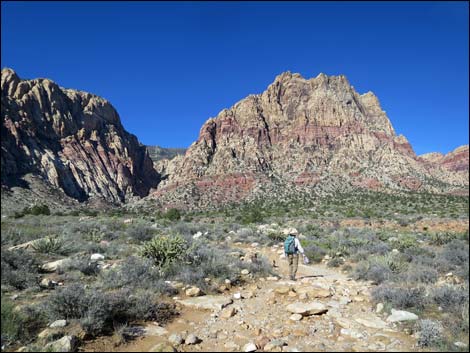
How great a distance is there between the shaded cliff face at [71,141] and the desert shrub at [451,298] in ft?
289

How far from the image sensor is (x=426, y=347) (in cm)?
544

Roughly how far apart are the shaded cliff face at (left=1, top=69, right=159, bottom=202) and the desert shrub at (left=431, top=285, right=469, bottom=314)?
8798cm

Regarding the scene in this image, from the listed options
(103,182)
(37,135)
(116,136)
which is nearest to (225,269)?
(37,135)

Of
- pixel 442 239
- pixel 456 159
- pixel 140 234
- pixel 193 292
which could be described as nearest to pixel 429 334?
pixel 193 292

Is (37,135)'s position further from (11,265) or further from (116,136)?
(11,265)

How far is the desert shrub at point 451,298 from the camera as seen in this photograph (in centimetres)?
668

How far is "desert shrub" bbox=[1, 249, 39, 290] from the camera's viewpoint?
7.48 m

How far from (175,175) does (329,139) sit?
52.0 m

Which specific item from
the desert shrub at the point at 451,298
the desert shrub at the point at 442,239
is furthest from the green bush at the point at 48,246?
the desert shrub at the point at 442,239

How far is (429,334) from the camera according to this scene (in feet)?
18.2

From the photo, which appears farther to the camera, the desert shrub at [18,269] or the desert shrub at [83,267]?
the desert shrub at [83,267]

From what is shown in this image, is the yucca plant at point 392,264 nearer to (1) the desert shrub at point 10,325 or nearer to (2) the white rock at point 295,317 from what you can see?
(2) the white rock at point 295,317

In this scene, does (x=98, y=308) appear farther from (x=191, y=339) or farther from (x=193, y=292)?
(x=193, y=292)

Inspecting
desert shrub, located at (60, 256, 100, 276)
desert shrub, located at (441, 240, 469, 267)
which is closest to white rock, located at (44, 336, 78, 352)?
desert shrub, located at (60, 256, 100, 276)
